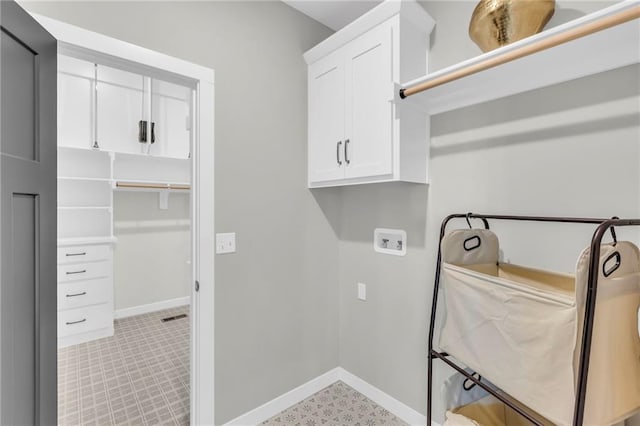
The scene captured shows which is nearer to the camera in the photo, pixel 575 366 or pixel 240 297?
pixel 575 366

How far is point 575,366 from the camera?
839 millimetres

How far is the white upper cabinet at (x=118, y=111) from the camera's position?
2.98m

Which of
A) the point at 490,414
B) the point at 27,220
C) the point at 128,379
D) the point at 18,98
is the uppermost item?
the point at 18,98

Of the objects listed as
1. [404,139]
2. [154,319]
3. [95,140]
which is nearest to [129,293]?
[154,319]

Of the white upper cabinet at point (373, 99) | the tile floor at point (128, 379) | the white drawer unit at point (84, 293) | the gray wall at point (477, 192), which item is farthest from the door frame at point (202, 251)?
the white drawer unit at point (84, 293)

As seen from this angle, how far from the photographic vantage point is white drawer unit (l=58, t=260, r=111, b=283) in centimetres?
296

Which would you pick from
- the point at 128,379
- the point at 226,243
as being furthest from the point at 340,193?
the point at 128,379

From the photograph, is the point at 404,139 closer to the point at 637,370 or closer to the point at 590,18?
the point at 590,18

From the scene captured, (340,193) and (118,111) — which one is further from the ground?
(118,111)

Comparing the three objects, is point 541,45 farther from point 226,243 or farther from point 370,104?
point 226,243

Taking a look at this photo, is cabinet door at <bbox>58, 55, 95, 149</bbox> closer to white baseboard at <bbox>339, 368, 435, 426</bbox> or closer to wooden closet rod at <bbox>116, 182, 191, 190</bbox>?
wooden closet rod at <bbox>116, 182, 191, 190</bbox>

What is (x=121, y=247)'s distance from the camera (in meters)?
3.58

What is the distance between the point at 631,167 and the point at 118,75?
13.7 ft

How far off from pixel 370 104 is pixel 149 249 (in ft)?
11.2
